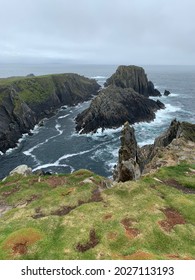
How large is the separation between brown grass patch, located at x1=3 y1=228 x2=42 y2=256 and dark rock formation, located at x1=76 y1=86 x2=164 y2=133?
366 feet

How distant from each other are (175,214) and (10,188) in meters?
30.7

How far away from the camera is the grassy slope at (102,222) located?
30438mm

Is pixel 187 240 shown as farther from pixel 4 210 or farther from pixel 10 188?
pixel 10 188

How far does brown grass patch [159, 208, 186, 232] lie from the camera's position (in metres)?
35.8

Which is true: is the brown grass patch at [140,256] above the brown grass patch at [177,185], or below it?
above

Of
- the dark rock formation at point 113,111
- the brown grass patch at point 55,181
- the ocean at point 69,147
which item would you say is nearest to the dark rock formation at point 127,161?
the brown grass patch at point 55,181

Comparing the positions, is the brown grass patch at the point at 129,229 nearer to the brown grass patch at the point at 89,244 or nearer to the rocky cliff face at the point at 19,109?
the brown grass patch at the point at 89,244

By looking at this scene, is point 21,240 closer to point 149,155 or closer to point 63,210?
point 63,210

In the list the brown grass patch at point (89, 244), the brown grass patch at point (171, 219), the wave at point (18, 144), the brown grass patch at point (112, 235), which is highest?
the brown grass patch at point (112, 235)

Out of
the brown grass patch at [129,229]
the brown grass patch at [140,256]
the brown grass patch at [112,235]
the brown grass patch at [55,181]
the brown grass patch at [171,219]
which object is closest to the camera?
the brown grass patch at [140,256]

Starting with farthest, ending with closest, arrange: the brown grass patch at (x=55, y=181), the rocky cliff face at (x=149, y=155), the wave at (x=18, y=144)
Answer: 1. the wave at (x=18, y=144)
2. the rocky cliff face at (x=149, y=155)
3. the brown grass patch at (x=55, y=181)

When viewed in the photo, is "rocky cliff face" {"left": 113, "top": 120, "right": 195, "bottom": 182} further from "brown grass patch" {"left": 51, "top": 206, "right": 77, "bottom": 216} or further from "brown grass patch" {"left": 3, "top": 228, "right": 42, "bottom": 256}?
"brown grass patch" {"left": 3, "top": 228, "right": 42, "bottom": 256}

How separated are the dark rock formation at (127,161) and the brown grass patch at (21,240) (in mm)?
26112
